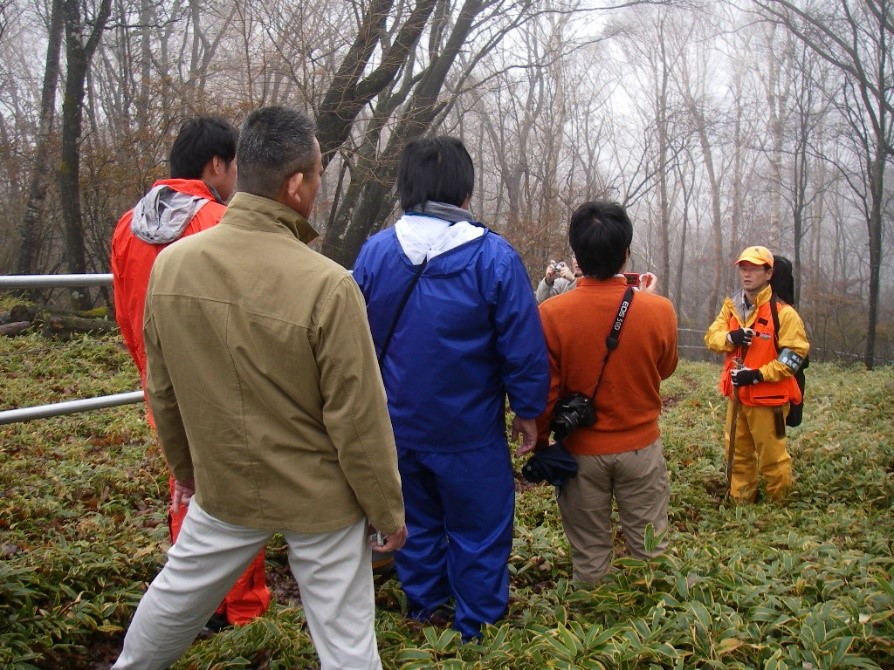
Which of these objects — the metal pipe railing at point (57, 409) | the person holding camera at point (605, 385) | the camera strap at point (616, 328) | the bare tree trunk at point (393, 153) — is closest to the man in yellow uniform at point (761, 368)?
the person holding camera at point (605, 385)

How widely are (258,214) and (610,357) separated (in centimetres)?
199

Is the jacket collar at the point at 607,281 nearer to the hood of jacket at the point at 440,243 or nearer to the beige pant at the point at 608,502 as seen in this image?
the hood of jacket at the point at 440,243

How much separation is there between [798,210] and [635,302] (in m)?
21.5

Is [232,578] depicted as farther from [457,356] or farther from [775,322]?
[775,322]

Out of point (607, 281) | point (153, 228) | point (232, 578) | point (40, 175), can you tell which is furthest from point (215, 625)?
point (40, 175)

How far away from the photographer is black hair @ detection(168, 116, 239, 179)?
3.17m

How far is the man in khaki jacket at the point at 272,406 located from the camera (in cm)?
208

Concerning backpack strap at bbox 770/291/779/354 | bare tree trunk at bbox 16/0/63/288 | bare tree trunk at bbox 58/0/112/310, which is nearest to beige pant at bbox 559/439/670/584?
backpack strap at bbox 770/291/779/354

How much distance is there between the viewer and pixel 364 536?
2.32 metres

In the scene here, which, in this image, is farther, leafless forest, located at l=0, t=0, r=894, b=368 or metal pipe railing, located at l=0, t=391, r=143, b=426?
leafless forest, located at l=0, t=0, r=894, b=368

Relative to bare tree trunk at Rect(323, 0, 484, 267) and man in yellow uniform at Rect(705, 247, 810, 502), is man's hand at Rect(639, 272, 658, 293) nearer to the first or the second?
man in yellow uniform at Rect(705, 247, 810, 502)

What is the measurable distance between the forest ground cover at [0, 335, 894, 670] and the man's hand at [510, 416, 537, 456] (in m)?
0.75

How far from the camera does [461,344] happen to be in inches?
123

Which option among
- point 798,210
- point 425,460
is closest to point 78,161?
point 425,460
